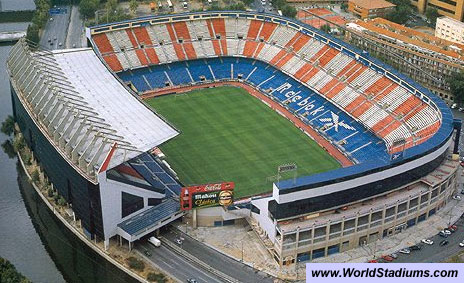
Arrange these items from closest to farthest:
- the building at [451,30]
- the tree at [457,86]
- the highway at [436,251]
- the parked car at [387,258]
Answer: the parked car at [387,258], the highway at [436,251], the tree at [457,86], the building at [451,30]

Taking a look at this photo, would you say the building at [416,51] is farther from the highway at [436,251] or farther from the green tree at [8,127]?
the green tree at [8,127]

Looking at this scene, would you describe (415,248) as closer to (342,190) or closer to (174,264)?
(342,190)

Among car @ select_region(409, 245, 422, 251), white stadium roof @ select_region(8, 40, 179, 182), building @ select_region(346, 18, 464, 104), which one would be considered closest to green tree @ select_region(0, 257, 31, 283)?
white stadium roof @ select_region(8, 40, 179, 182)

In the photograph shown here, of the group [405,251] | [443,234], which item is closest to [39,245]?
[405,251]

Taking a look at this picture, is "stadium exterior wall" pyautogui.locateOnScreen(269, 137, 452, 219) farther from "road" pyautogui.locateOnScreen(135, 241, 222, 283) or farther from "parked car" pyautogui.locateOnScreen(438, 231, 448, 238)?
"road" pyautogui.locateOnScreen(135, 241, 222, 283)

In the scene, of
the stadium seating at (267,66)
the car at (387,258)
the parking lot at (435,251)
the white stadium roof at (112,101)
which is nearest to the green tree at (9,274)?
the white stadium roof at (112,101)

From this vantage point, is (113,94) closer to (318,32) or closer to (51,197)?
(51,197)
